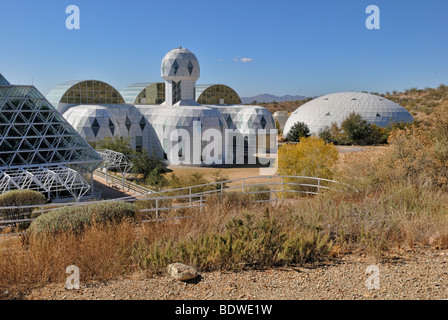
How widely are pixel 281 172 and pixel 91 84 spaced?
2289 centimetres

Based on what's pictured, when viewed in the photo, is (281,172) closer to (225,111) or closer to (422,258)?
(422,258)

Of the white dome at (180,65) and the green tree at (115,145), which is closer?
the green tree at (115,145)

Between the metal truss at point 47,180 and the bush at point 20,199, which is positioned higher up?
the metal truss at point 47,180

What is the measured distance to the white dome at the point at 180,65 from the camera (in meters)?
32.7

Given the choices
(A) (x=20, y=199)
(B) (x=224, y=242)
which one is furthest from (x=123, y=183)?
(B) (x=224, y=242)

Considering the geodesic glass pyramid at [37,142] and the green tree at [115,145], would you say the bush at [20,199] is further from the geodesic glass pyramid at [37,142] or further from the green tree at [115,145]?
the green tree at [115,145]

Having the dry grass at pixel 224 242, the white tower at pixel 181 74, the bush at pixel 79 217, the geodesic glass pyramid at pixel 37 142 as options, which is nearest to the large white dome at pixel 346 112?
the white tower at pixel 181 74

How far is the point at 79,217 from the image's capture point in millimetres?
8047

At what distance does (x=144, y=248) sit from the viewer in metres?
6.08

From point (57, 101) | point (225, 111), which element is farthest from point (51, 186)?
point (225, 111)

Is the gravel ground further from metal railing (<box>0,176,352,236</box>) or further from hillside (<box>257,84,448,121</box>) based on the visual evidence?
hillside (<box>257,84,448,121</box>)

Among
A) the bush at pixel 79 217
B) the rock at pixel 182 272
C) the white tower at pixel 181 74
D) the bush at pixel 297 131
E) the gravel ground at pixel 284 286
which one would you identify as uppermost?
the white tower at pixel 181 74

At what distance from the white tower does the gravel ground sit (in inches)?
1117

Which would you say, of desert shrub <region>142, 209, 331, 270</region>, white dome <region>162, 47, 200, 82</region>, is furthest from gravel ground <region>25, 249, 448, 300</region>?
white dome <region>162, 47, 200, 82</region>
